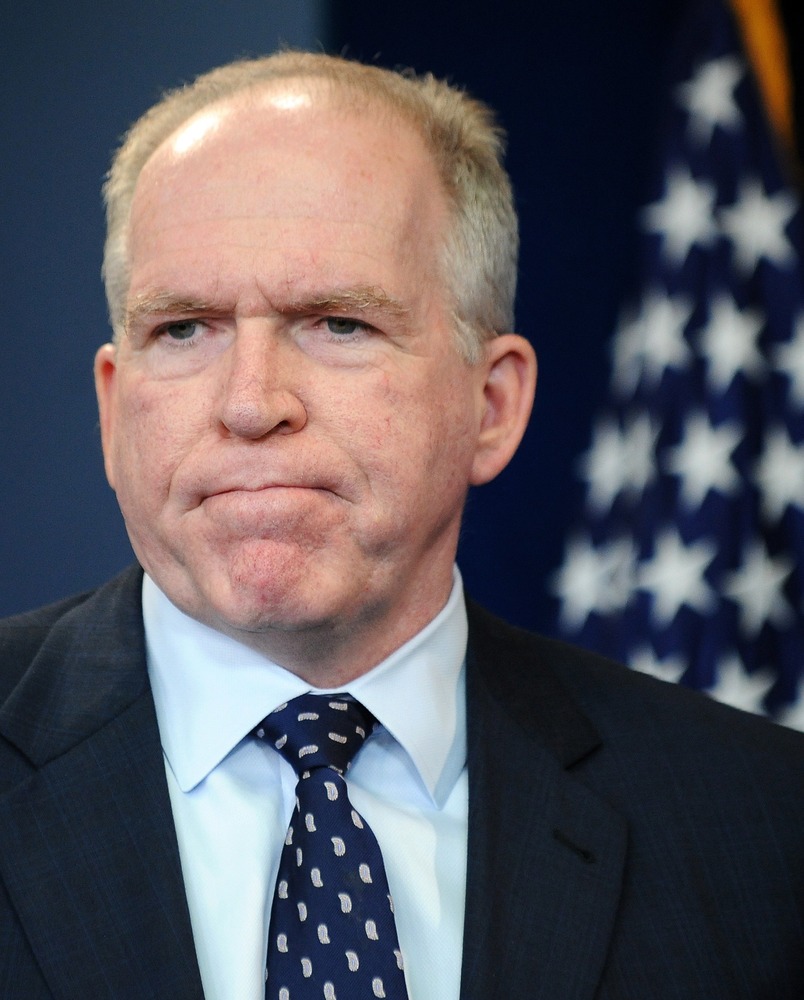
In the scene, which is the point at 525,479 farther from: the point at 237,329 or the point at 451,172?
the point at 237,329

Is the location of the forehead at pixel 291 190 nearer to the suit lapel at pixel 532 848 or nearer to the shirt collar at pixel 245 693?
the shirt collar at pixel 245 693

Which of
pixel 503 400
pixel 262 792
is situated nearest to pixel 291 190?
pixel 503 400

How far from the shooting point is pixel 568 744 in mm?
2172

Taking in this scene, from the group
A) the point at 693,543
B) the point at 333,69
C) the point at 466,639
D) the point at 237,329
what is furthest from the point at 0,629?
the point at 693,543

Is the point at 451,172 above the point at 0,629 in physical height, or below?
above

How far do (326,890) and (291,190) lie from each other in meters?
0.96

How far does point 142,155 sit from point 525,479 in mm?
1885

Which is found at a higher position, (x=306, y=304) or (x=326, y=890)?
(x=306, y=304)

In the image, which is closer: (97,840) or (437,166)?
(97,840)

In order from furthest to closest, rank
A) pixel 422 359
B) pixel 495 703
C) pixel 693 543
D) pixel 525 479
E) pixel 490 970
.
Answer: pixel 525 479
pixel 693 543
pixel 495 703
pixel 422 359
pixel 490 970

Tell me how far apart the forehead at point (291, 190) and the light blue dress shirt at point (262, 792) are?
0.54 metres


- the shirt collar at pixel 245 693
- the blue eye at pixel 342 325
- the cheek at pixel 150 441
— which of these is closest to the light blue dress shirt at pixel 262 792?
the shirt collar at pixel 245 693

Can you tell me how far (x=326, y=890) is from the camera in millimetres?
1773

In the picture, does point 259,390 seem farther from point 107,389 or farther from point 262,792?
point 262,792
